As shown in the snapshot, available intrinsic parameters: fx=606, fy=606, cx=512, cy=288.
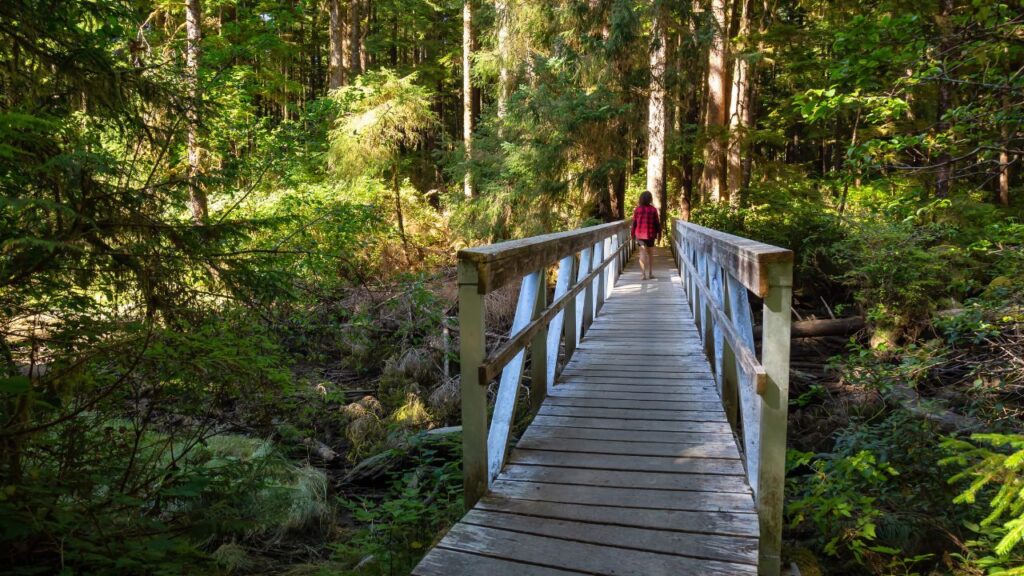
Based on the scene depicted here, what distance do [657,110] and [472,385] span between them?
15.1m

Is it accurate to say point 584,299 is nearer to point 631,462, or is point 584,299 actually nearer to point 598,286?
point 598,286

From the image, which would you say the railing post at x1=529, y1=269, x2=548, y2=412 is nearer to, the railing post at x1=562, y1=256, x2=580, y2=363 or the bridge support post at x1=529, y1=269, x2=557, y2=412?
the bridge support post at x1=529, y1=269, x2=557, y2=412

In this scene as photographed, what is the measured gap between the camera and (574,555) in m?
2.60

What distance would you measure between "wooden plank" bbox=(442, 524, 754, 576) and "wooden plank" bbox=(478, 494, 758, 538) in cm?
22

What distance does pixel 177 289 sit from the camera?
3791 mm

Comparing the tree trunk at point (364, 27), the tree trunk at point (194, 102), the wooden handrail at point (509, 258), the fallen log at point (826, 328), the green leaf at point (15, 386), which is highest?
the tree trunk at point (364, 27)

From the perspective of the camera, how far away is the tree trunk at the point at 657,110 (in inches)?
623

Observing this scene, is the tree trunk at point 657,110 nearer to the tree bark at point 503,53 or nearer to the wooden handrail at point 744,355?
the tree bark at point 503,53

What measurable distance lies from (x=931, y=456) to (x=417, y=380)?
272 inches

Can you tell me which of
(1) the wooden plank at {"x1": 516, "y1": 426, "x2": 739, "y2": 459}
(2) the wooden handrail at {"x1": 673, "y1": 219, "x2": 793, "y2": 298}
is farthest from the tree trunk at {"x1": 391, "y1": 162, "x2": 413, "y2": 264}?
(2) the wooden handrail at {"x1": 673, "y1": 219, "x2": 793, "y2": 298}

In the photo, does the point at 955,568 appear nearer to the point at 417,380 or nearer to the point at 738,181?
the point at 417,380

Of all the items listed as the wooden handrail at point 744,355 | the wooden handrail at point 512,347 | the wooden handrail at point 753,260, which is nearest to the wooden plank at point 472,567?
the wooden handrail at point 512,347

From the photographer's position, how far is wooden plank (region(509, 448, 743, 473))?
3.42m

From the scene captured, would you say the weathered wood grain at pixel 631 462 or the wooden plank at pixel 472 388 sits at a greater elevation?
the wooden plank at pixel 472 388
